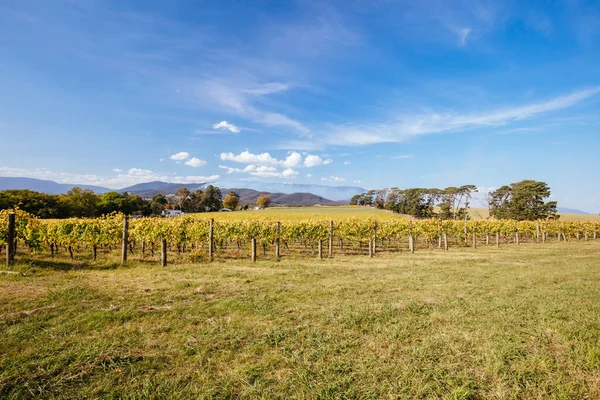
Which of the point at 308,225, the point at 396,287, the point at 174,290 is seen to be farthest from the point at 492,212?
the point at 174,290

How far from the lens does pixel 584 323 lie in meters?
5.52

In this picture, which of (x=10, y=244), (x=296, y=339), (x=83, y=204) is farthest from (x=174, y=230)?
(x=83, y=204)

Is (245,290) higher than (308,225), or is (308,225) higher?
(308,225)

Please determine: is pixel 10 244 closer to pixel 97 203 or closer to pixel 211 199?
pixel 97 203

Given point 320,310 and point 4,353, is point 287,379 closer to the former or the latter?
point 320,310

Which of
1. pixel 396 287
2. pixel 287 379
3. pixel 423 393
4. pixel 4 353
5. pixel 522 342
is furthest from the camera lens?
pixel 396 287

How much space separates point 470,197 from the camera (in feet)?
266

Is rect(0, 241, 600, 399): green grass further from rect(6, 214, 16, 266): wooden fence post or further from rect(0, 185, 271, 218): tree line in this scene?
rect(0, 185, 271, 218): tree line

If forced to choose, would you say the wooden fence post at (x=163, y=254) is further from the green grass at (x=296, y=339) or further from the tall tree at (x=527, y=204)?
the tall tree at (x=527, y=204)

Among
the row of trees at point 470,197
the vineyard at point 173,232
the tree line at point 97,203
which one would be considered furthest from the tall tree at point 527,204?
the tree line at point 97,203

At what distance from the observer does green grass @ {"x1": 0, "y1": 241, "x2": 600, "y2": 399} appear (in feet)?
11.8

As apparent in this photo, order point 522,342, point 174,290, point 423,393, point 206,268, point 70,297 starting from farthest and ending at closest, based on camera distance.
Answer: point 206,268 → point 174,290 → point 70,297 → point 522,342 → point 423,393

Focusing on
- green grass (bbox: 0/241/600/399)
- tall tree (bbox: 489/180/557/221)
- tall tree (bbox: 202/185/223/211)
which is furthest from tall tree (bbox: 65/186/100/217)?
tall tree (bbox: 489/180/557/221)

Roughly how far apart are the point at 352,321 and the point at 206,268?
25.7 feet
